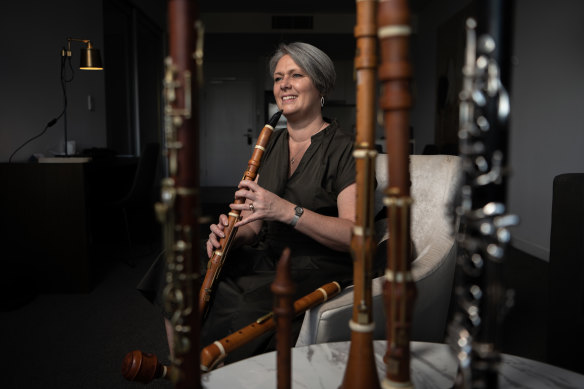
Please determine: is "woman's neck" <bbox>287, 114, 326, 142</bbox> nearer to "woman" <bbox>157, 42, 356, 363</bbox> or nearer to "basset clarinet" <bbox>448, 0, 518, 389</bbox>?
"woman" <bbox>157, 42, 356, 363</bbox>

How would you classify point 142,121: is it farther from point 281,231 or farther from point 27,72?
point 281,231

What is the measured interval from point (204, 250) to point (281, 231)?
0.26 metres

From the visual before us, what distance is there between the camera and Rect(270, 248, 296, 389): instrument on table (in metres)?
0.53

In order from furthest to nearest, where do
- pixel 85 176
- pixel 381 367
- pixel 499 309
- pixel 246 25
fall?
pixel 246 25
pixel 85 176
pixel 381 367
pixel 499 309

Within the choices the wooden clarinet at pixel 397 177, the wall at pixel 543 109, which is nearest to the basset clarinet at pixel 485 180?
the wooden clarinet at pixel 397 177

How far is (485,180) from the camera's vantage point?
0.43m

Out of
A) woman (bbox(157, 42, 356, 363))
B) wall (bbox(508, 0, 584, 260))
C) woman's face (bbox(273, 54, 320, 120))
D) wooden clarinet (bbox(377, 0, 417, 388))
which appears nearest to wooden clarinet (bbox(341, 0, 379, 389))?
wooden clarinet (bbox(377, 0, 417, 388))

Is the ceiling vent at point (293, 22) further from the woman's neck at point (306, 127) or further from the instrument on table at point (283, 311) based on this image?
the instrument on table at point (283, 311)

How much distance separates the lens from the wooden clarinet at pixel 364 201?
1.76ft

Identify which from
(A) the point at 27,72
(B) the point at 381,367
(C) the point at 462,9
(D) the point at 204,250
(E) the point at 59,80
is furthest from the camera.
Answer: (C) the point at 462,9

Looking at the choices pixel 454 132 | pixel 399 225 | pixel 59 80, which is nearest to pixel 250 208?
pixel 399 225

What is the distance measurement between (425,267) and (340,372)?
1.68 feet

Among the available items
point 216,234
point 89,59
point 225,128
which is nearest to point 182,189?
point 216,234

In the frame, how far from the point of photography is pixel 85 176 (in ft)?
9.73
